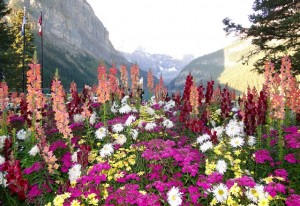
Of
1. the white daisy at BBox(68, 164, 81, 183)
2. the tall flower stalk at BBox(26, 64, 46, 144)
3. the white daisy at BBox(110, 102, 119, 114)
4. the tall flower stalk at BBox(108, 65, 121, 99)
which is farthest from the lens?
the tall flower stalk at BBox(108, 65, 121, 99)

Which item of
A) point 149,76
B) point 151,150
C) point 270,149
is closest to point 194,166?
point 151,150

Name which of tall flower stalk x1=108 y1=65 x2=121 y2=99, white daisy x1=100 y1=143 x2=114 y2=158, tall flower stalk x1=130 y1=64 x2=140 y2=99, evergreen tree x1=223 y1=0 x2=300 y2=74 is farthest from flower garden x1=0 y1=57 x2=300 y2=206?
evergreen tree x1=223 y1=0 x2=300 y2=74

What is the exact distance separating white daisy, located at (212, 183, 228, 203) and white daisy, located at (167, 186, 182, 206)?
24.7 inches

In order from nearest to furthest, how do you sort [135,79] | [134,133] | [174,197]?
[174,197], [134,133], [135,79]

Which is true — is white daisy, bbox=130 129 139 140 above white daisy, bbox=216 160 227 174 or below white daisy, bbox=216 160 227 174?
above

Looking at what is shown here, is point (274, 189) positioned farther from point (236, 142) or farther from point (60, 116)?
point (60, 116)

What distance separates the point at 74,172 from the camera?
21.5 ft

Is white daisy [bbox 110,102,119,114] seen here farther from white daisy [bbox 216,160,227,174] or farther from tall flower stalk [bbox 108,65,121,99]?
white daisy [bbox 216,160,227,174]

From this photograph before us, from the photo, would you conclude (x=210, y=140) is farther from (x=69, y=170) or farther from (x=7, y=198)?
(x=7, y=198)

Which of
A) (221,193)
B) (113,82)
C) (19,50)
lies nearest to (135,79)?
(113,82)

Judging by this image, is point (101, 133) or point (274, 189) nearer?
point (274, 189)

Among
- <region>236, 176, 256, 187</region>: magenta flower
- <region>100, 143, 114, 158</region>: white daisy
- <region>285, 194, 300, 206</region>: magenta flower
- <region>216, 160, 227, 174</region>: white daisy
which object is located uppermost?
<region>100, 143, 114, 158</region>: white daisy

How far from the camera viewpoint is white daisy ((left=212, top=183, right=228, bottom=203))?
17.1 ft

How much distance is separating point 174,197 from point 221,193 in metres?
0.82
